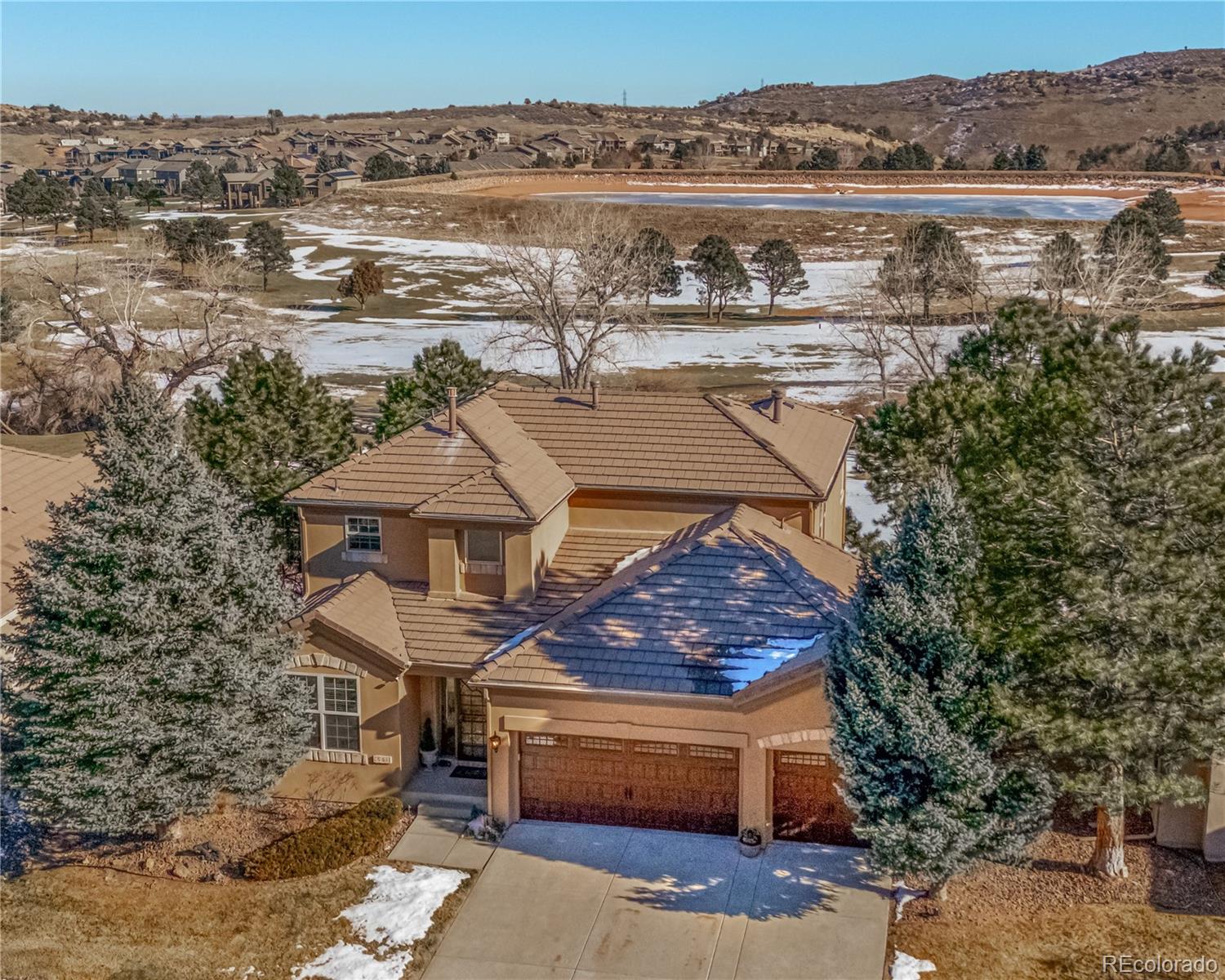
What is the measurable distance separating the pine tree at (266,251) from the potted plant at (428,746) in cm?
5662

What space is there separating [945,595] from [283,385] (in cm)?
1671

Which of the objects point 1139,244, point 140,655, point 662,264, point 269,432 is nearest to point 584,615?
point 140,655

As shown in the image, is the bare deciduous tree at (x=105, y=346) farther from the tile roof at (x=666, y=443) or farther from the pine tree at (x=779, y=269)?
the pine tree at (x=779, y=269)

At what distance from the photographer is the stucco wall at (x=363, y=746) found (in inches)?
746

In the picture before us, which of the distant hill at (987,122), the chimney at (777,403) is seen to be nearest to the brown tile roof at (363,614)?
the chimney at (777,403)

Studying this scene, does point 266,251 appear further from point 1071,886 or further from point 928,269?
point 1071,886

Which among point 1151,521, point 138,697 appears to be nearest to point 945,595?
point 1151,521

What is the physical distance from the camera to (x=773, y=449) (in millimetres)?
22391

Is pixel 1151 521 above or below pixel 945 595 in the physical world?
above

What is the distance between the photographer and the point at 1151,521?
47.5 ft

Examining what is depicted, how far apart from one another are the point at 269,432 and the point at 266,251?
169ft

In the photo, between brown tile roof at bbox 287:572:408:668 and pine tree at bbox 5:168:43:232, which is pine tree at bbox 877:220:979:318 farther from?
pine tree at bbox 5:168:43:232

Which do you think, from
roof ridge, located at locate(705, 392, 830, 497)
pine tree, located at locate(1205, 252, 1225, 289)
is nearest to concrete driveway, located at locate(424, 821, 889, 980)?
roof ridge, located at locate(705, 392, 830, 497)

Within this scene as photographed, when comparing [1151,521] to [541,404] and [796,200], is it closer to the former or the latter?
[541,404]
